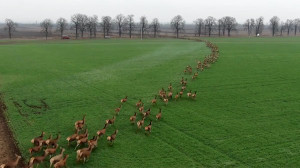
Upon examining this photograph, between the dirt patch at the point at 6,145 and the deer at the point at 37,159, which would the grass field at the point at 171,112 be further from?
the deer at the point at 37,159

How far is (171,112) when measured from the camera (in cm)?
2317

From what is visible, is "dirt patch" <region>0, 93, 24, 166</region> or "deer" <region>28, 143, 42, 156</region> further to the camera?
"dirt patch" <region>0, 93, 24, 166</region>

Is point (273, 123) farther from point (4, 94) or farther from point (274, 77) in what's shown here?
point (4, 94)

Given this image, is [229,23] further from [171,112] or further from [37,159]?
[37,159]

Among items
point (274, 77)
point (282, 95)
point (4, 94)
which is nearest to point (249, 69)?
point (274, 77)

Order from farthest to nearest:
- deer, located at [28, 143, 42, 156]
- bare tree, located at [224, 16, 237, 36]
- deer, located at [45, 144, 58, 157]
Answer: bare tree, located at [224, 16, 237, 36]
deer, located at [28, 143, 42, 156]
deer, located at [45, 144, 58, 157]

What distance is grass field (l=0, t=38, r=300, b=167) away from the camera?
16.5 metres

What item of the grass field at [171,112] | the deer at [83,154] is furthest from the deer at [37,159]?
the deer at [83,154]

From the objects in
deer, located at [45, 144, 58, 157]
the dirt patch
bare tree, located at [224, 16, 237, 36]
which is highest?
bare tree, located at [224, 16, 237, 36]

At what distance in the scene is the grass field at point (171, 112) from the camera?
1650 cm

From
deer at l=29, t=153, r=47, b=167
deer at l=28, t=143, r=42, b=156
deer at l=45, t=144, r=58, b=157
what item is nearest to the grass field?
deer at l=28, t=143, r=42, b=156

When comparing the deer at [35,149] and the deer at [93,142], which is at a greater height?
the deer at [93,142]

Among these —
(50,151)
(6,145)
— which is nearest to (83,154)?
(50,151)

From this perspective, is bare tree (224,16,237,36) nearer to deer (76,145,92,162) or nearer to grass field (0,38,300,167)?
grass field (0,38,300,167)
